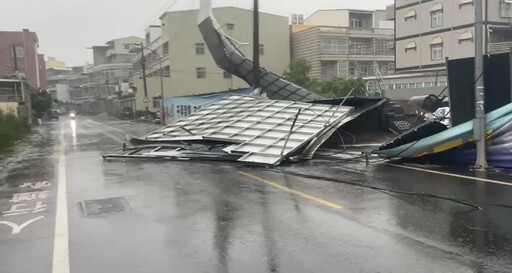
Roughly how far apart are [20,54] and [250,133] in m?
69.4

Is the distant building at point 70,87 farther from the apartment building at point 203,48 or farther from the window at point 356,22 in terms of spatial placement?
the window at point 356,22

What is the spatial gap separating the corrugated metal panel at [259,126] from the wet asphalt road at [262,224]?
6.75 ft

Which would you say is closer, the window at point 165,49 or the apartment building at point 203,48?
the apartment building at point 203,48

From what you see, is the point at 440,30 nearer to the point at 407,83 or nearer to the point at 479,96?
the point at 407,83

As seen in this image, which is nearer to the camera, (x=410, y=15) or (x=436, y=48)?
(x=436, y=48)

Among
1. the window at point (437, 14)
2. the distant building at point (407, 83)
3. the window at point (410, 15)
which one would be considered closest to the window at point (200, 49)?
the distant building at point (407, 83)

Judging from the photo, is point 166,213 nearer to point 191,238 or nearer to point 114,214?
point 114,214

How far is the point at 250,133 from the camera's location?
1477cm

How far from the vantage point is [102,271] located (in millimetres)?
4934

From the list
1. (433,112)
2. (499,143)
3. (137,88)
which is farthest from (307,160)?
(137,88)

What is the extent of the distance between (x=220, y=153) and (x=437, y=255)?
9.59m

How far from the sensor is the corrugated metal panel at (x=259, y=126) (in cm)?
1338

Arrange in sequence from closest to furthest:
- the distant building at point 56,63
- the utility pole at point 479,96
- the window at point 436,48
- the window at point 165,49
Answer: the utility pole at point 479,96
the window at point 436,48
the window at point 165,49
the distant building at point 56,63

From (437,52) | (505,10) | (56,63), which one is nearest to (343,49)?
(437,52)
